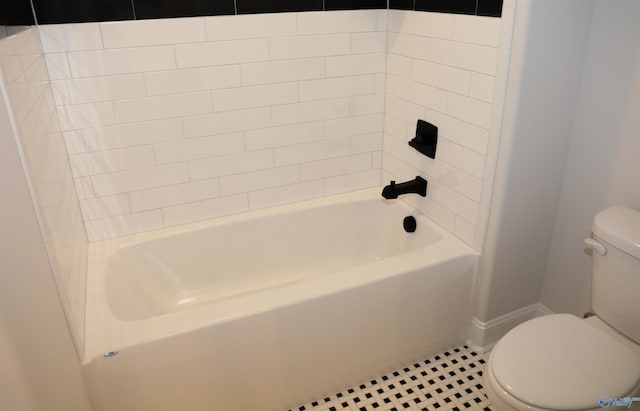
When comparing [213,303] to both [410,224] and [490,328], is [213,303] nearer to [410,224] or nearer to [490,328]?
[410,224]

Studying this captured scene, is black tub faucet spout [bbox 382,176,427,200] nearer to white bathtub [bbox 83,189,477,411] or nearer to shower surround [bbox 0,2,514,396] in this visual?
shower surround [bbox 0,2,514,396]

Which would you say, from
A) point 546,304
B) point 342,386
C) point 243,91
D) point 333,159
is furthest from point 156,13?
point 546,304

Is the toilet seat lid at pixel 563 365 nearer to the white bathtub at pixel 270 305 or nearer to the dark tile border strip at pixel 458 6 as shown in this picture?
the white bathtub at pixel 270 305

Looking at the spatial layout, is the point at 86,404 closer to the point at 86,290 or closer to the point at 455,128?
the point at 86,290

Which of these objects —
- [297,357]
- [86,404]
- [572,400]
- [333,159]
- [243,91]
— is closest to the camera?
[572,400]

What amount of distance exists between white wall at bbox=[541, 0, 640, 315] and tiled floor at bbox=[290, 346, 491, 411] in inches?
22.9

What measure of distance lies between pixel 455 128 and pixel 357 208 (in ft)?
2.46

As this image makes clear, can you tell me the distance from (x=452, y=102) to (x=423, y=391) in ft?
4.05

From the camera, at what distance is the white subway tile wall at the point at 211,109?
1919 millimetres

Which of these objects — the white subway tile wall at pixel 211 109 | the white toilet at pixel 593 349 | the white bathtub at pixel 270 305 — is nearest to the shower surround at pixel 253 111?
the white subway tile wall at pixel 211 109

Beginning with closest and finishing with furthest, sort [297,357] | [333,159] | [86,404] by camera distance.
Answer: [86,404] → [297,357] → [333,159]

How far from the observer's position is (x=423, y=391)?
1986 mm

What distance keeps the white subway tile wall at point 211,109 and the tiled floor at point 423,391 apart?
101cm

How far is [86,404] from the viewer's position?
4.88 ft
